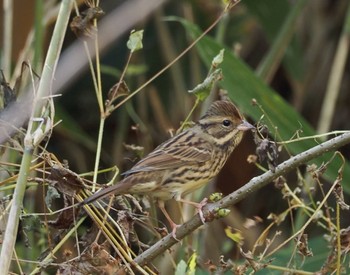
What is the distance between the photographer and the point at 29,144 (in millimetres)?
1933

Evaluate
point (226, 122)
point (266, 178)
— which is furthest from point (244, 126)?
point (266, 178)

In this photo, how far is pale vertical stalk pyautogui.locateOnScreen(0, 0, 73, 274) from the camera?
6.24 ft

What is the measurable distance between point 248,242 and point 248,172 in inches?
15.7

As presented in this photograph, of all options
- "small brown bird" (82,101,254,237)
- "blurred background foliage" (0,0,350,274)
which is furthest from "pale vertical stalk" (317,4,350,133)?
"small brown bird" (82,101,254,237)

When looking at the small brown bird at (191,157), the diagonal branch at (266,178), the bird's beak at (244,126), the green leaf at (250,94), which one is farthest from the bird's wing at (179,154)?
the diagonal branch at (266,178)

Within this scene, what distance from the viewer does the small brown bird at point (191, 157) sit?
268 centimetres

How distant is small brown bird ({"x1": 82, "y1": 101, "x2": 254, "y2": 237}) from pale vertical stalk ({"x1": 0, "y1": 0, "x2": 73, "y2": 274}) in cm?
61

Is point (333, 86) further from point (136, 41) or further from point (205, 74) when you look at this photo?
point (136, 41)

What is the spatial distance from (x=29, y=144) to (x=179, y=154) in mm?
949

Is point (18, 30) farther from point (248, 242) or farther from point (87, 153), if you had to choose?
point (248, 242)

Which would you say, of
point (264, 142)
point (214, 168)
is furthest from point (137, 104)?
point (264, 142)

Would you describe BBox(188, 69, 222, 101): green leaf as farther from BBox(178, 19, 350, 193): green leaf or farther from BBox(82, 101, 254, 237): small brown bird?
BBox(178, 19, 350, 193): green leaf

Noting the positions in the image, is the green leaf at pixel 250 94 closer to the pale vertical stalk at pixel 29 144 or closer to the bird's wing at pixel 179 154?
the bird's wing at pixel 179 154

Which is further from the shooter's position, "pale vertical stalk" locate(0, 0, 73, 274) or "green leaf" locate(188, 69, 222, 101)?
"green leaf" locate(188, 69, 222, 101)
